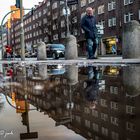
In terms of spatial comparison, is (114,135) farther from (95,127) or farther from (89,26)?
(89,26)

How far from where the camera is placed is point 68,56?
80.2ft

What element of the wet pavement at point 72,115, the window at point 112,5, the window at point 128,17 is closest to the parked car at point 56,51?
the window at point 128,17

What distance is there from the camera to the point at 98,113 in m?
4.29

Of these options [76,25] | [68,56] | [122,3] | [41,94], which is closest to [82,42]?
[76,25]

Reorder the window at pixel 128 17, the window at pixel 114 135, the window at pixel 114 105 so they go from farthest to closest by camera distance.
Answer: the window at pixel 128 17 → the window at pixel 114 105 → the window at pixel 114 135

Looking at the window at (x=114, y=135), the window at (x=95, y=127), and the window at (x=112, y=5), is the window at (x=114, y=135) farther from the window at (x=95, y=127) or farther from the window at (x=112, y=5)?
the window at (x=112, y=5)

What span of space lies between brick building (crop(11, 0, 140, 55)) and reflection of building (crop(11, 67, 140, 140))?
33495mm

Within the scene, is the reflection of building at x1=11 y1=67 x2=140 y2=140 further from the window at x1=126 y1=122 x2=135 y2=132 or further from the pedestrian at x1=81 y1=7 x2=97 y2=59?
the pedestrian at x1=81 y1=7 x2=97 y2=59

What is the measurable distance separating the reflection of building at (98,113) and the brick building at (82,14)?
33.5m

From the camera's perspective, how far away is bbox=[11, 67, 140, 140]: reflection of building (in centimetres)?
329

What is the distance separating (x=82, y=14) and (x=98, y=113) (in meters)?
78.1

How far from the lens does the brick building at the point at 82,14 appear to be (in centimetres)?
6122

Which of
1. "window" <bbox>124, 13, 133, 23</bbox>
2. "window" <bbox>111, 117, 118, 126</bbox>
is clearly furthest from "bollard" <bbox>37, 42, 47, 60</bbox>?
"window" <bbox>124, 13, 133, 23</bbox>

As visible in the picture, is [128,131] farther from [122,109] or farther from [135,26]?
[135,26]
